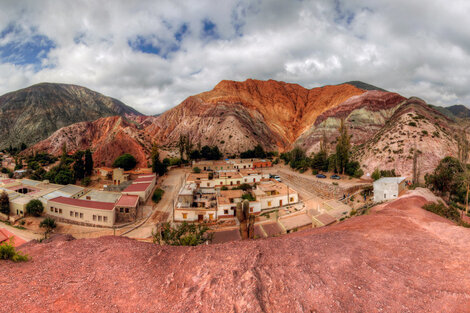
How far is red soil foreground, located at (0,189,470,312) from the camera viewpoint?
4.27 metres

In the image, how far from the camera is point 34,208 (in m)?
23.7

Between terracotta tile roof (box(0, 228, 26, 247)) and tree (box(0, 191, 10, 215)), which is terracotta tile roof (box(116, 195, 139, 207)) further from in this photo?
tree (box(0, 191, 10, 215))

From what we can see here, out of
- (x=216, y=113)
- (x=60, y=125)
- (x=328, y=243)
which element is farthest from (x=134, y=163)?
(x=60, y=125)

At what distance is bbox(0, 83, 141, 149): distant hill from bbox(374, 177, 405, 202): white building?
121471 millimetres

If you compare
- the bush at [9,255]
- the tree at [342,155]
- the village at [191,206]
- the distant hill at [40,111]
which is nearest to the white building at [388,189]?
the village at [191,206]

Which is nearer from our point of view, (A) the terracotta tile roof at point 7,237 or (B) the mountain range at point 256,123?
(A) the terracotta tile roof at point 7,237

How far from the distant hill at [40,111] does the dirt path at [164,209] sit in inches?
3475

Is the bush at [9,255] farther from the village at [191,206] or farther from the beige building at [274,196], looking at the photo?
the beige building at [274,196]

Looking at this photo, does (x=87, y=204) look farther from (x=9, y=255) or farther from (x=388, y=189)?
(x=388, y=189)

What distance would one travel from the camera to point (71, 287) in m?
4.84

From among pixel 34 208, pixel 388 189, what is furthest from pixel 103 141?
pixel 388 189

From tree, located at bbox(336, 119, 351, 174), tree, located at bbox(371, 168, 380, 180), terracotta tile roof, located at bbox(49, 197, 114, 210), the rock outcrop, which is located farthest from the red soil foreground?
the rock outcrop

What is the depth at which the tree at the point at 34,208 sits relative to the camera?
23.7m

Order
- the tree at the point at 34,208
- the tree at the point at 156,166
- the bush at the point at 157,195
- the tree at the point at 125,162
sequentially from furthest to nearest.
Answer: the tree at the point at 125,162 → the tree at the point at 156,166 → the bush at the point at 157,195 → the tree at the point at 34,208
